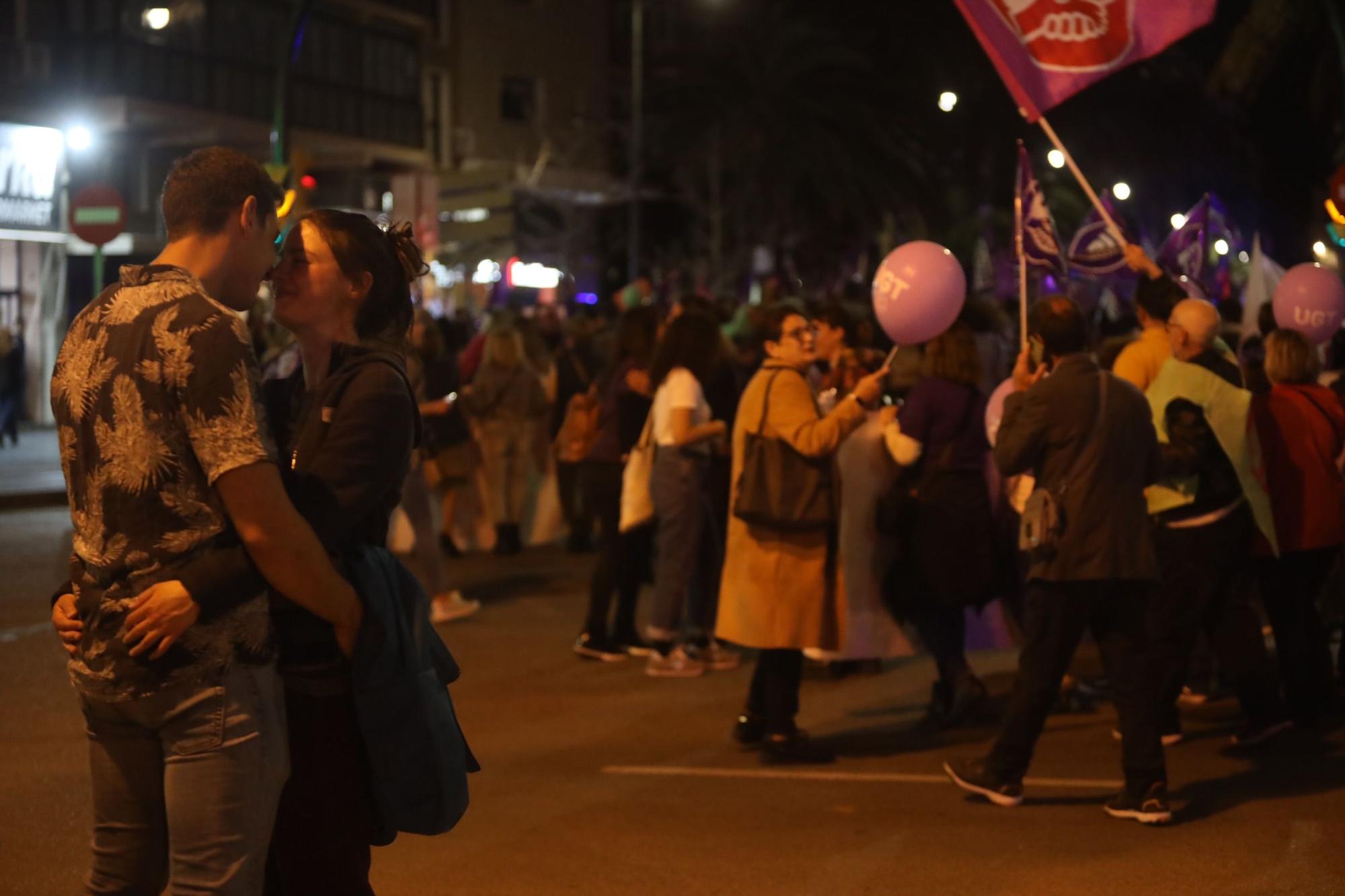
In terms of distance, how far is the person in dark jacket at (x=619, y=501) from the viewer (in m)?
9.95

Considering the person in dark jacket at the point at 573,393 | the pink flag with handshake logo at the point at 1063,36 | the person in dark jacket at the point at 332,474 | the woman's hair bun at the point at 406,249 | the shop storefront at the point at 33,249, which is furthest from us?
the shop storefront at the point at 33,249

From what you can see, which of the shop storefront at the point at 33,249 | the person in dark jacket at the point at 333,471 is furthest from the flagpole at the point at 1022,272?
the shop storefront at the point at 33,249

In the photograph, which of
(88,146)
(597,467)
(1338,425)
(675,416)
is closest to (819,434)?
(675,416)

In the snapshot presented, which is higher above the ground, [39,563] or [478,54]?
[478,54]

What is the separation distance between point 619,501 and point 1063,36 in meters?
3.68

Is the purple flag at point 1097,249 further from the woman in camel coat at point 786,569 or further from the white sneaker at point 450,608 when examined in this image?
the white sneaker at point 450,608

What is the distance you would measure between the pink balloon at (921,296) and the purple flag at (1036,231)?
1.14m

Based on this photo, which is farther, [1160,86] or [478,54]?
[478,54]

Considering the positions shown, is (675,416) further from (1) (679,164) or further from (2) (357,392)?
(1) (679,164)

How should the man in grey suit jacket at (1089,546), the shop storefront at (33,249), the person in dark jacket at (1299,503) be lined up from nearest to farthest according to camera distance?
1. the man in grey suit jacket at (1089,546)
2. the person in dark jacket at (1299,503)
3. the shop storefront at (33,249)

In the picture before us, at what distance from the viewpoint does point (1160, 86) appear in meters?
36.0

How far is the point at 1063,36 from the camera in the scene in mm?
9555

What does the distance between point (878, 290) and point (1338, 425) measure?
2.18 metres

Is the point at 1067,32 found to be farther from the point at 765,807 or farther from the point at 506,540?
the point at 506,540
